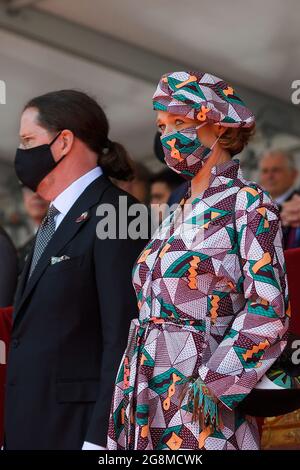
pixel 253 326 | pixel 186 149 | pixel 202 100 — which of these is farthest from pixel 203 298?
→ pixel 202 100

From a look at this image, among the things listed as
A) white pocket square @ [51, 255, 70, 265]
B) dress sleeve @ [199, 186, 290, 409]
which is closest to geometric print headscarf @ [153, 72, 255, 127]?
dress sleeve @ [199, 186, 290, 409]

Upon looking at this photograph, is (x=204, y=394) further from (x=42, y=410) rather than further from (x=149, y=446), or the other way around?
(x=42, y=410)

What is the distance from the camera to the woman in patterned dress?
288 centimetres

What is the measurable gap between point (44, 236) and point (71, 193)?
0.20 metres

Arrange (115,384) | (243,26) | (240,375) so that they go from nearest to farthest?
(240,375) < (115,384) < (243,26)

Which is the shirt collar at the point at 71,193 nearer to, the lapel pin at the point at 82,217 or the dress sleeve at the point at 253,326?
the lapel pin at the point at 82,217

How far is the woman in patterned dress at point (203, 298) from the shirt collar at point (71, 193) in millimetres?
541

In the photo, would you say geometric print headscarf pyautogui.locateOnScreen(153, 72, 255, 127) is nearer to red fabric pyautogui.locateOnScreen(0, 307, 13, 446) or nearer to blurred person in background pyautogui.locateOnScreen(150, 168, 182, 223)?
red fabric pyautogui.locateOnScreen(0, 307, 13, 446)

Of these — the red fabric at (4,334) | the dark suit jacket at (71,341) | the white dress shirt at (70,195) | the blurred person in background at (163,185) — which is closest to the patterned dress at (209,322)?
the dark suit jacket at (71,341)

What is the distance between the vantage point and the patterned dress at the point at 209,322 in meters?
2.88

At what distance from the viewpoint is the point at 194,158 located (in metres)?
3.22

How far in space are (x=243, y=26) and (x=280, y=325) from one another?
213 inches

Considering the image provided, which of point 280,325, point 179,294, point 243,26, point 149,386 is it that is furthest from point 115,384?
point 243,26

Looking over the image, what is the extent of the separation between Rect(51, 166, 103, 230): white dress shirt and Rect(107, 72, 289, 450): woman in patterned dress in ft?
1.77
